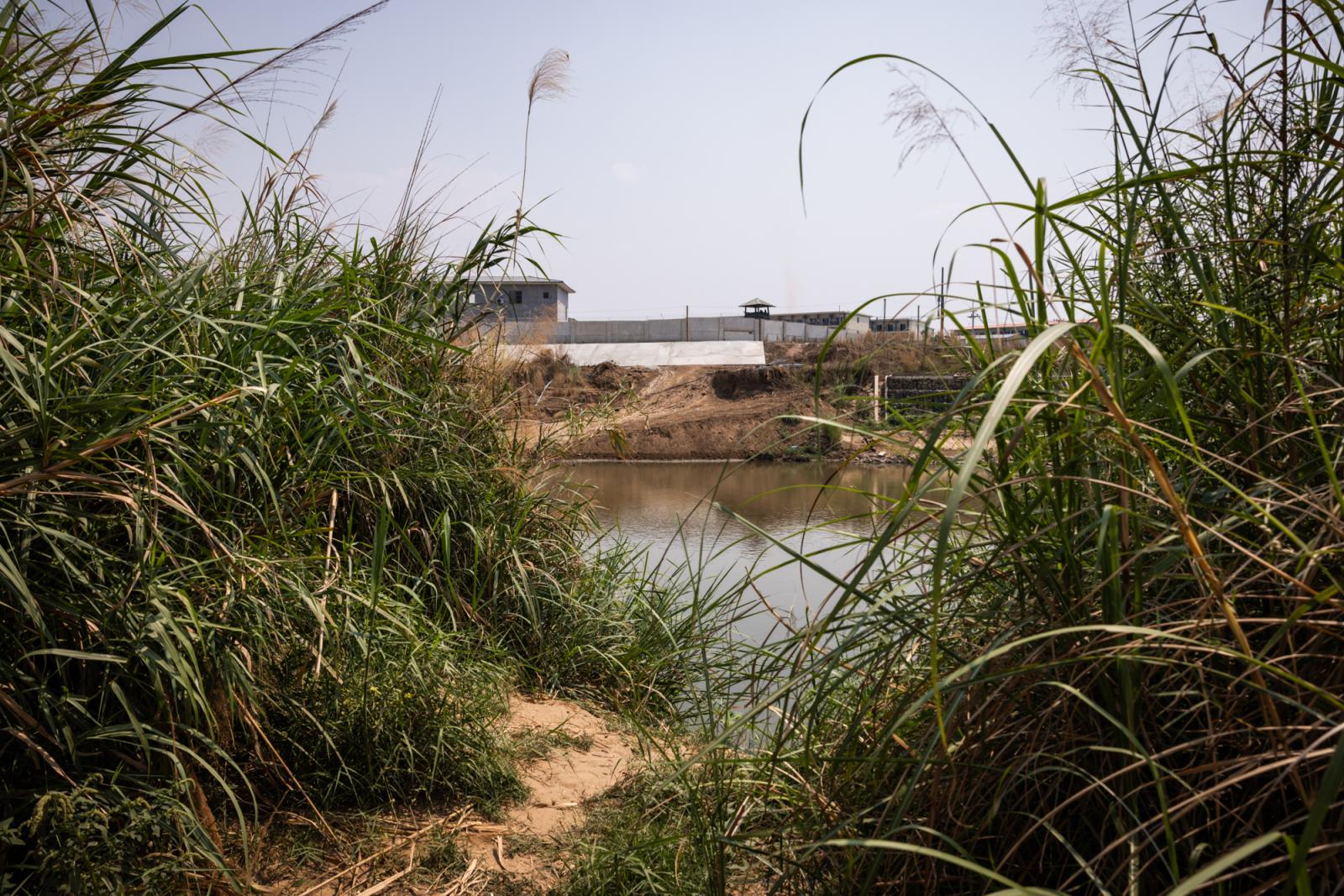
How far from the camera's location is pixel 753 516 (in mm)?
6766

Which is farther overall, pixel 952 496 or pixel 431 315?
pixel 431 315

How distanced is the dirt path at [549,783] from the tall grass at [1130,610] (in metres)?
0.63

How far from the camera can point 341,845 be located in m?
1.91

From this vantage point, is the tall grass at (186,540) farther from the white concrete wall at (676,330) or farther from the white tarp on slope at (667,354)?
the white concrete wall at (676,330)

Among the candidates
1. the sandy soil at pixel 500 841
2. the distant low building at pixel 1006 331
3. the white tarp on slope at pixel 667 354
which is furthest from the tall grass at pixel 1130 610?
the white tarp on slope at pixel 667 354

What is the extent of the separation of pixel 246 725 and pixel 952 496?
1.69m

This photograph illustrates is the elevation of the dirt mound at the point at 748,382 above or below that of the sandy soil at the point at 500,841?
above

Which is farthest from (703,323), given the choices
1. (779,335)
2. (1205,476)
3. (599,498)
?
(1205,476)

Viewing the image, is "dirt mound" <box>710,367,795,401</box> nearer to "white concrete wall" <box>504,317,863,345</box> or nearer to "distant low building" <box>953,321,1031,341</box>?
"white concrete wall" <box>504,317,863,345</box>

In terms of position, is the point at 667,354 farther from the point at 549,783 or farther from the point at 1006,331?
the point at 1006,331

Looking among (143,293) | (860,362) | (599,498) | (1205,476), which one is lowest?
(599,498)

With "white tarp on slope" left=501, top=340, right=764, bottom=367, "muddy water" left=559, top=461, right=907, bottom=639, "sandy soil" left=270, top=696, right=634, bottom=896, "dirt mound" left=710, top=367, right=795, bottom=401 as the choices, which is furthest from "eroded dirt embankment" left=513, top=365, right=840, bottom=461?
"sandy soil" left=270, top=696, right=634, bottom=896

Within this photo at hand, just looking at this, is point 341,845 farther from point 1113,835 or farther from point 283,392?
point 1113,835

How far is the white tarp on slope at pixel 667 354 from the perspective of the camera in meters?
18.0
